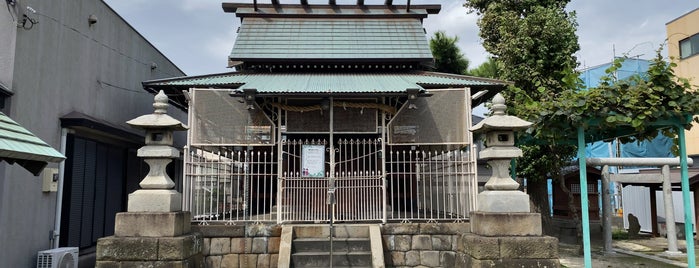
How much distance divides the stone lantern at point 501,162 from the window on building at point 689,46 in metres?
21.6

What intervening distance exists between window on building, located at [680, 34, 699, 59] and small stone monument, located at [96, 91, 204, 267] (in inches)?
1028

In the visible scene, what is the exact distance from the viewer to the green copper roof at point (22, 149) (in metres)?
4.36

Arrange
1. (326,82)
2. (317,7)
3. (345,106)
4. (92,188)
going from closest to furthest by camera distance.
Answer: (345,106)
(326,82)
(92,188)
(317,7)

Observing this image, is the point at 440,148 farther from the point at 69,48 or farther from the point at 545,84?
the point at 69,48

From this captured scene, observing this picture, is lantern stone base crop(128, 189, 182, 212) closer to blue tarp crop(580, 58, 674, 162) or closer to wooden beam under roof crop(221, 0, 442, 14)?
wooden beam under roof crop(221, 0, 442, 14)

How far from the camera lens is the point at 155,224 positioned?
7387 mm

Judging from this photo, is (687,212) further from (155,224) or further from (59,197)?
(59,197)

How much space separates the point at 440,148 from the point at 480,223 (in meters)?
3.49

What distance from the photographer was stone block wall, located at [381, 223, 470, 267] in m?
8.43

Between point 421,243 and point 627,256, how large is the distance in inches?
271

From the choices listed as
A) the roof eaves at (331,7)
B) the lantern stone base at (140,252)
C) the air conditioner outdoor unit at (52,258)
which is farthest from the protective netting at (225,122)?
the roof eaves at (331,7)

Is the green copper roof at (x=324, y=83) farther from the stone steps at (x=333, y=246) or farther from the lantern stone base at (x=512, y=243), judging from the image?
the lantern stone base at (x=512, y=243)

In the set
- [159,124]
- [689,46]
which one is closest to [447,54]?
[689,46]

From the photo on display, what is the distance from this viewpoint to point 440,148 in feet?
35.7
